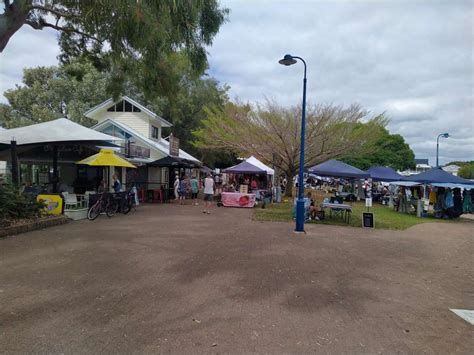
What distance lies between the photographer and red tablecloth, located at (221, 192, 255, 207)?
19.5 meters

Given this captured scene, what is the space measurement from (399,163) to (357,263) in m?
53.5

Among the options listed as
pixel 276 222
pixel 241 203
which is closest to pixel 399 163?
pixel 241 203

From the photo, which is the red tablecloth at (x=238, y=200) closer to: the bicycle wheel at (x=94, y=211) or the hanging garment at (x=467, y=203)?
the bicycle wheel at (x=94, y=211)

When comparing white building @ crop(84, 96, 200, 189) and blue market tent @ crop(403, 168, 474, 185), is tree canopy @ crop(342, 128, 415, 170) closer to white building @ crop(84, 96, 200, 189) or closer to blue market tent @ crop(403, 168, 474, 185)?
blue market tent @ crop(403, 168, 474, 185)

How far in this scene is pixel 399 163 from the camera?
55.6 m

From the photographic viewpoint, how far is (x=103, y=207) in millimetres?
13469

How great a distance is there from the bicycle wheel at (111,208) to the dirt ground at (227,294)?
352 cm

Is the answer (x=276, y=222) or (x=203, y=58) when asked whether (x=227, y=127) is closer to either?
(x=276, y=222)

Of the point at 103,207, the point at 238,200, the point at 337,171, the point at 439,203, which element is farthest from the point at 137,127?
the point at 439,203

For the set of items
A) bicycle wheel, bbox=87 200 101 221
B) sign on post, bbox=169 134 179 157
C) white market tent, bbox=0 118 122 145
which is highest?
sign on post, bbox=169 134 179 157

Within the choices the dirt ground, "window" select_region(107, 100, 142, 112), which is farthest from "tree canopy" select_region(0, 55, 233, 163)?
the dirt ground

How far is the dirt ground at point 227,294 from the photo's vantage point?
12.8ft

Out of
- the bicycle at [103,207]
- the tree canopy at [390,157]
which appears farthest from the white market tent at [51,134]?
the tree canopy at [390,157]

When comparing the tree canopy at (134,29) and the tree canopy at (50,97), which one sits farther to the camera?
the tree canopy at (50,97)
